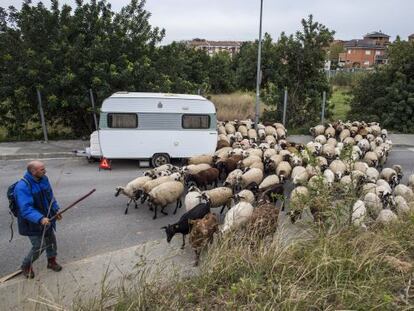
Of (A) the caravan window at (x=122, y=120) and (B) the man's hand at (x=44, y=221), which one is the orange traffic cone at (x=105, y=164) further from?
(B) the man's hand at (x=44, y=221)

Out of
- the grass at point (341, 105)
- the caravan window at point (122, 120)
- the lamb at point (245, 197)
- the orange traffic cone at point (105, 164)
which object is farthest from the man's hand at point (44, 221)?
the grass at point (341, 105)

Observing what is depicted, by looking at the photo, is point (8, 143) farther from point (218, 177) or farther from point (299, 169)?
point (299, 169)

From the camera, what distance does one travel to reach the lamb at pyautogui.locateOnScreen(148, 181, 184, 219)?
31.1 feet

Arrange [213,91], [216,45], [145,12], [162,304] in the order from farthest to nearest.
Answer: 1. [216,45]
2. [213,91]
3. [145,12]
4. [162,304]

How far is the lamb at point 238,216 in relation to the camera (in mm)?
7471

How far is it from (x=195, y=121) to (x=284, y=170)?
3787 mm

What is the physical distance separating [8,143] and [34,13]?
5.46m

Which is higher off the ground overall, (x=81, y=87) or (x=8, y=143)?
(x=81, y=87)

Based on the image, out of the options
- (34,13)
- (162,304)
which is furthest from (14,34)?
(162,304)

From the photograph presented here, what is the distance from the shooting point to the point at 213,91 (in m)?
34.1

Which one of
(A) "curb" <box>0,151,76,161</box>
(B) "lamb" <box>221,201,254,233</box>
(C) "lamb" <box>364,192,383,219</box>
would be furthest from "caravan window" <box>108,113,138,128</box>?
(C) "lamb" <box>364,192,383,219</box>

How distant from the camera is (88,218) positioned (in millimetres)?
9398

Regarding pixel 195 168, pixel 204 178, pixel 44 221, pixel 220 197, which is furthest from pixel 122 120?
pixel 44 221

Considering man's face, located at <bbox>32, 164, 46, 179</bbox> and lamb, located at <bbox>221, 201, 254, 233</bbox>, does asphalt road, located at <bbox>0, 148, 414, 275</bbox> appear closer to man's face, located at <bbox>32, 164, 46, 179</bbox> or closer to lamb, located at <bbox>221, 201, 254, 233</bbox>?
lamb, located at <bbox>221, 201, 254, 233</bbox>
